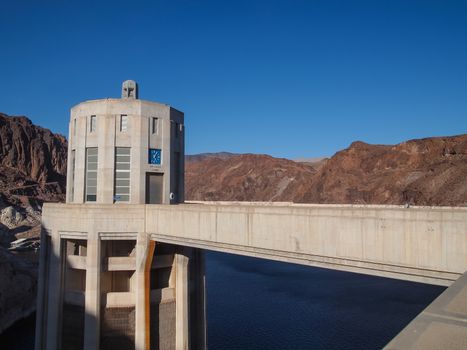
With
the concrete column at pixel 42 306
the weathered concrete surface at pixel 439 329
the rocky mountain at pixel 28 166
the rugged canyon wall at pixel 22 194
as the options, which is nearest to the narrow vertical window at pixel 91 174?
the concrete column at pixel 42 306

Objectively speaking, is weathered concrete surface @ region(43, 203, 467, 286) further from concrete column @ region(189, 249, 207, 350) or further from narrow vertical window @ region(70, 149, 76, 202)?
narrow vertical window @ region(70, 149, 76, 202)

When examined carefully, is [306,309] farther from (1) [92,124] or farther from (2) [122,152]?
(1) [92,124]

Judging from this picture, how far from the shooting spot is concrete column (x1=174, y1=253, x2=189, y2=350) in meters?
20.4

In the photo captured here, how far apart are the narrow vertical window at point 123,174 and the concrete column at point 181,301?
4379mm

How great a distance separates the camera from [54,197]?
145 m

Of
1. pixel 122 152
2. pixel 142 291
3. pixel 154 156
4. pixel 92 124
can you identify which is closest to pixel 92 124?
pixel 92 124

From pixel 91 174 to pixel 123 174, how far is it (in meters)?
1.84

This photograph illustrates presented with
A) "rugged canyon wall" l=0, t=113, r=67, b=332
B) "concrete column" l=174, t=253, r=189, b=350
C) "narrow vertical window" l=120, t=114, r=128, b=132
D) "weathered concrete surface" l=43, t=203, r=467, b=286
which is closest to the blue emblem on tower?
"narrow vertical window" l=120, t=114, r=128, b=132

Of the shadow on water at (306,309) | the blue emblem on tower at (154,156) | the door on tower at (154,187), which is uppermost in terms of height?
the blue emblem on tower at (154,156)

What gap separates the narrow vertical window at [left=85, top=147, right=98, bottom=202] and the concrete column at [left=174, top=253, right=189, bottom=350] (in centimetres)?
558

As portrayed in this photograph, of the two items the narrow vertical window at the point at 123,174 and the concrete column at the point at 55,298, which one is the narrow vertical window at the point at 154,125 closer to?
the narrow vertical window at the point at 123,174

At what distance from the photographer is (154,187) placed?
2122 cm

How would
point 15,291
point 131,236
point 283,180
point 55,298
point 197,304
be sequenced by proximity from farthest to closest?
point 283,180 → point 15,291 → point 197,304 → point 55,298 → point 131,236

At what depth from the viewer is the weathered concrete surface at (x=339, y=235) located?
9469 mm
